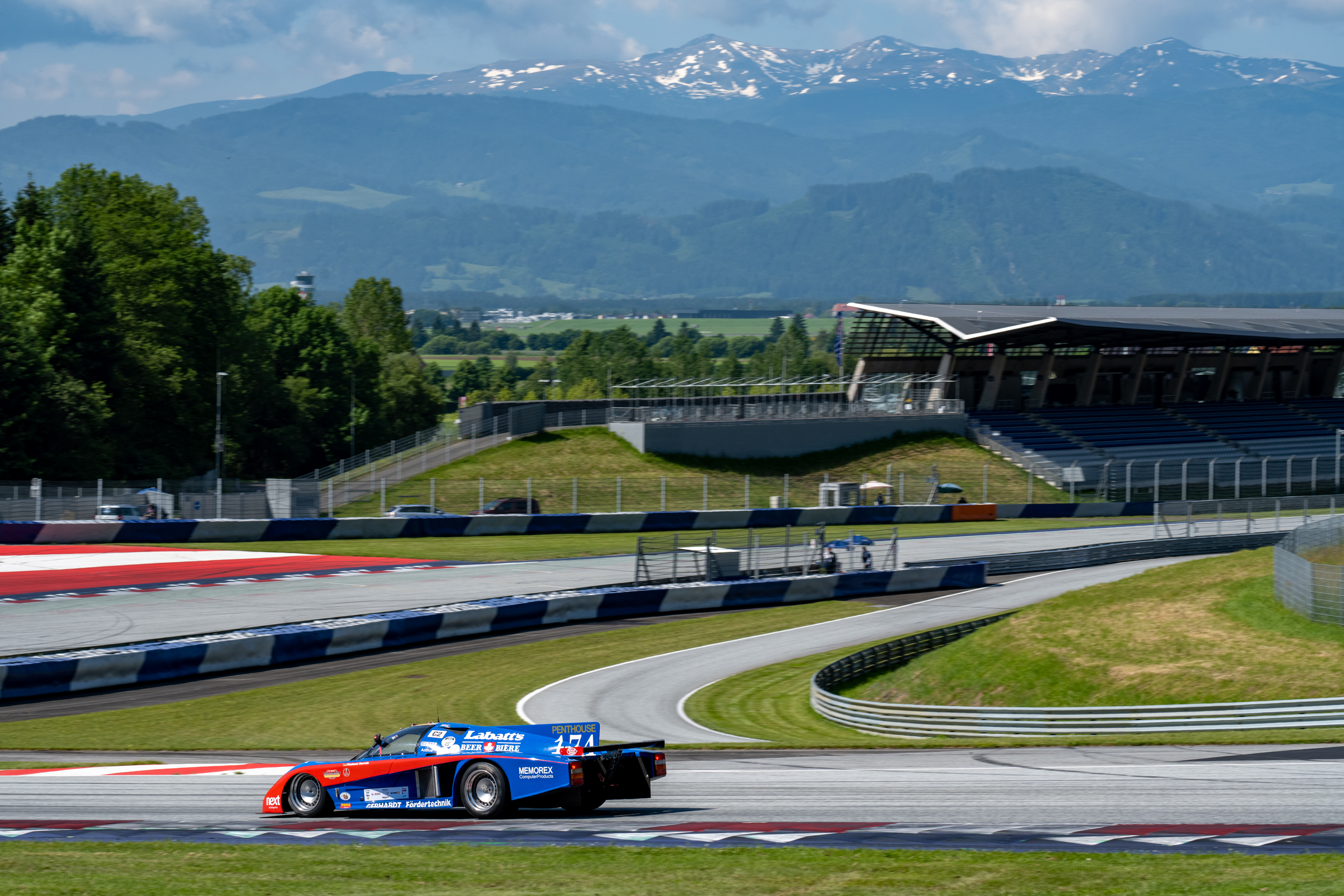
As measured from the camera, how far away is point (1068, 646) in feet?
89.4

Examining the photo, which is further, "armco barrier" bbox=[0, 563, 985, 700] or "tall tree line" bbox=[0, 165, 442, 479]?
"tall tree line" bbox=[0, 165, 442, 479]

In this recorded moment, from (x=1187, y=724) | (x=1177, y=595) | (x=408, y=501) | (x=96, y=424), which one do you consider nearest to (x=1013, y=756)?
(x=1187, y=724)

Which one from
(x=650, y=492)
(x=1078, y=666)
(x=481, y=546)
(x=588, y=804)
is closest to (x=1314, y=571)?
(x=1078, y=666)

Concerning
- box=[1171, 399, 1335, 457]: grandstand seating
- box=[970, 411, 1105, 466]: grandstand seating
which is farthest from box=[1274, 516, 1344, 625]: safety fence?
box=[1171, 399, 1335, 457]: grandstand seating

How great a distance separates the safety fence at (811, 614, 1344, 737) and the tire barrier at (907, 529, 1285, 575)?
2184 cm

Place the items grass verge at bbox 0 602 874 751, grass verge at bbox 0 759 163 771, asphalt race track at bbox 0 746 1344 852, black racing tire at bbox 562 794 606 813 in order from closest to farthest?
asphalt race track at bbox 0 746 1344 852
black racing tire at bbox 562 794 606 813
grass verge at bbox 0 759 163 771
grass verge at bbox 0 602 874 751

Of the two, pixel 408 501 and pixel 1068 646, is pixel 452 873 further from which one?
pixel 408 501

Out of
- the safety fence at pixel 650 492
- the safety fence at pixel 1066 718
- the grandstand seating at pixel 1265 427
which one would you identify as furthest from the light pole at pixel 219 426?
the grandstand seating at pixel 1265 427

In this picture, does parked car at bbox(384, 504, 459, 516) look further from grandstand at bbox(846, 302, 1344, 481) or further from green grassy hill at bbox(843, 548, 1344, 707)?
grandstand at bbox(846, 302, 1344, 481)

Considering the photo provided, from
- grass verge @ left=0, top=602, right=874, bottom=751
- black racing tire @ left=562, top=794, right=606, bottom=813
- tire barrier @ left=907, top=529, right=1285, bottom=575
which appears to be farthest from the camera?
tire barrier @ left=907, top=529, right=1285, bottom=575

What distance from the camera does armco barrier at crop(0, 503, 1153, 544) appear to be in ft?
147

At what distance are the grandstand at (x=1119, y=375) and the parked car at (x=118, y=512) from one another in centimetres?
4714

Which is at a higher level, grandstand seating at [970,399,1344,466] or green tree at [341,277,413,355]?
green tree at [341,277,413,355]

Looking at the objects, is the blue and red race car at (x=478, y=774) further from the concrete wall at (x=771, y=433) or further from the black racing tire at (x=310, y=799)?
the concrete wall at (x=771, y=433)
